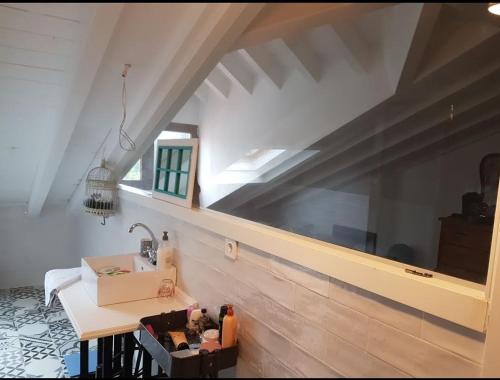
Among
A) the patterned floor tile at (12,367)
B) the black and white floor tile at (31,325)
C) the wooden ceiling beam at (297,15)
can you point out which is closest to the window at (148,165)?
the black and white floor tile at (31,325)

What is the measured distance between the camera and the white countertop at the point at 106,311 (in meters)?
1.60

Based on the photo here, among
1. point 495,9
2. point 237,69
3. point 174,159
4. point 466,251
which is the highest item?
point 495,9

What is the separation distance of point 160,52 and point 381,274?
3.51 feet

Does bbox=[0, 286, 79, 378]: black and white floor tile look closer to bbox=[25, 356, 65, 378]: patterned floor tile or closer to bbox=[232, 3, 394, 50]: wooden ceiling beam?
bbox=[25, 356, 65, 378]: patterned floor tile

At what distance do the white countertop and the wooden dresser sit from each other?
3.77 ft

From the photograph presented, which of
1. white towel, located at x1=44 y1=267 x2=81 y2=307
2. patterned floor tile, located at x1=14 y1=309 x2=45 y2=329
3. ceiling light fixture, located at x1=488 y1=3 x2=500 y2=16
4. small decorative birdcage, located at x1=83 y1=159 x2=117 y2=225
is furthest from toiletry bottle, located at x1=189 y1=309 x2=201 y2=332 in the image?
ceiling light fixture, located at x1=488 y1=3 x2=500 y2=16

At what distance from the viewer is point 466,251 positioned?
1104 millimetres

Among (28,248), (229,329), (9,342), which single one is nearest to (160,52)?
(229,329)

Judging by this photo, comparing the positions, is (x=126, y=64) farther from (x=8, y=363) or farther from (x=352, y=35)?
(x=8, y=363)

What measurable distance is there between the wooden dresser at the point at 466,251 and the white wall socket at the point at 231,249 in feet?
2.41

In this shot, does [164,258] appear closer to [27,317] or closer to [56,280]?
[56,280]

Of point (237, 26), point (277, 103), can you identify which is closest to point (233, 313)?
point (277, 103)

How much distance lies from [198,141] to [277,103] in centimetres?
43

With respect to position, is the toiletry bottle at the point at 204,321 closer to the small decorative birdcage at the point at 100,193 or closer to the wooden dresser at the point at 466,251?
the wooden dresser at the point at 466,251
